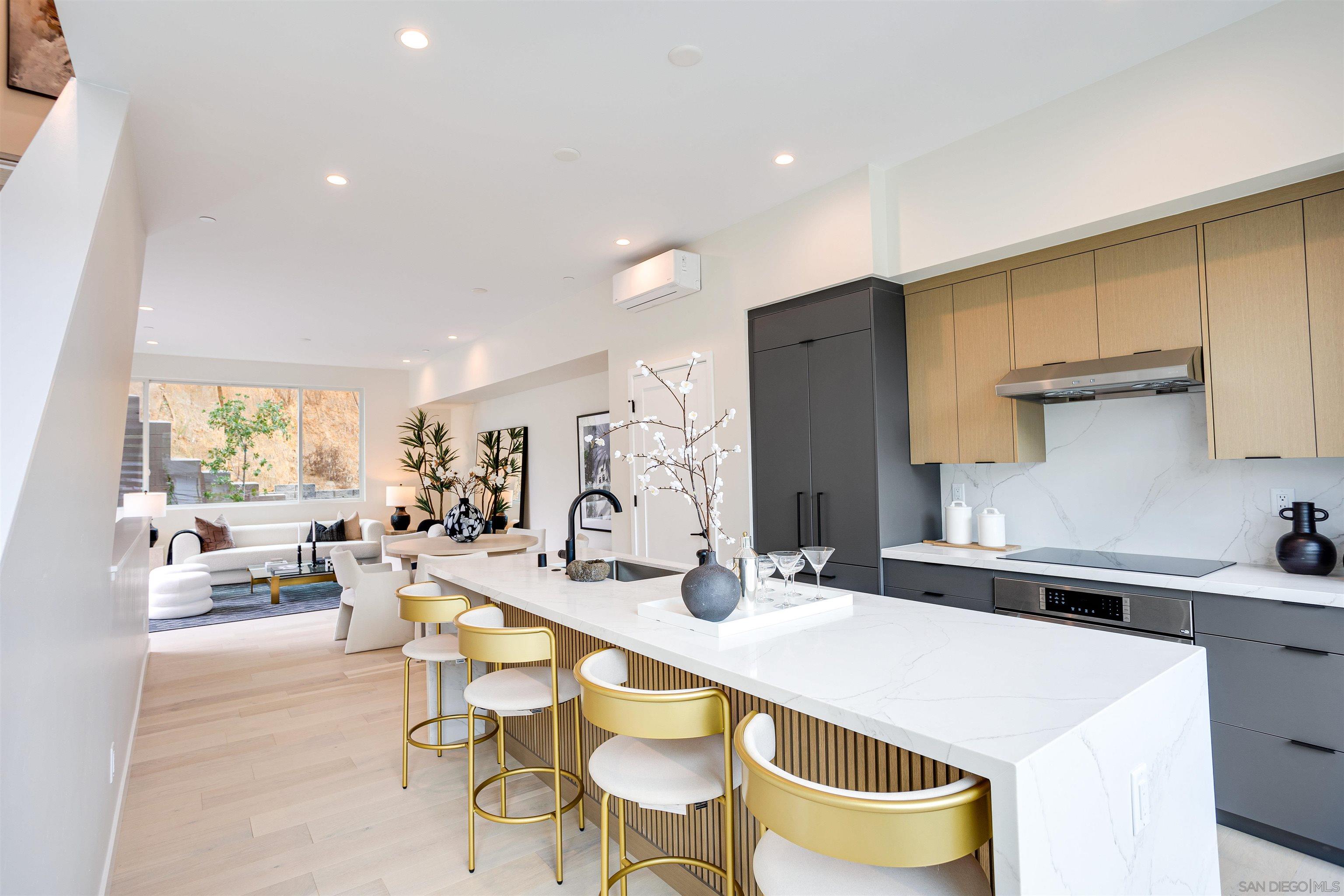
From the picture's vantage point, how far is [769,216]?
13.1 feet

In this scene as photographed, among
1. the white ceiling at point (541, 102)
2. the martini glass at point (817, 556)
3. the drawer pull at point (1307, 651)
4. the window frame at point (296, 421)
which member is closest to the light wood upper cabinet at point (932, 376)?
the white ceiling at point (541, 102)

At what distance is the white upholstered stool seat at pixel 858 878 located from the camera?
1.19m

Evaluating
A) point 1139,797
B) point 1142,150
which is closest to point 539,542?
point 1142,150

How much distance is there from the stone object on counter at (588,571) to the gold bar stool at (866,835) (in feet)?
4.83

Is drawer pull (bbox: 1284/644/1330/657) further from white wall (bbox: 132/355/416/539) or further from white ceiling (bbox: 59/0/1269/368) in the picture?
A: white wall (bbox: 132/355/416/539)

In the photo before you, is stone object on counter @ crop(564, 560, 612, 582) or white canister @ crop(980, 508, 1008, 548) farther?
white canister @ crop(980, 508, 1008, 548)

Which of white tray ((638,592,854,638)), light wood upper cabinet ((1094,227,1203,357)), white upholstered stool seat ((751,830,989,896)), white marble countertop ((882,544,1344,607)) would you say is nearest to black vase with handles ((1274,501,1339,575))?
white marble countertop ((882,544,1344,607))

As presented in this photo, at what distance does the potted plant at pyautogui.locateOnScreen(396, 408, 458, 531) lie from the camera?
9.52 meters

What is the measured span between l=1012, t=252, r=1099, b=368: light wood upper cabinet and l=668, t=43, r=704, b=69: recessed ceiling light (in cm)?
180

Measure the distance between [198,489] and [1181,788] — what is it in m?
10.1

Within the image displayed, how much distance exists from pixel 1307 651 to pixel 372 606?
525 centimetres

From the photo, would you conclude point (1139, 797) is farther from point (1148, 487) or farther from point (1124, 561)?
point (1148, 487)

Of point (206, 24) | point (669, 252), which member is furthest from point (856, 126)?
point (206, 24)

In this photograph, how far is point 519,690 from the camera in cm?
236
